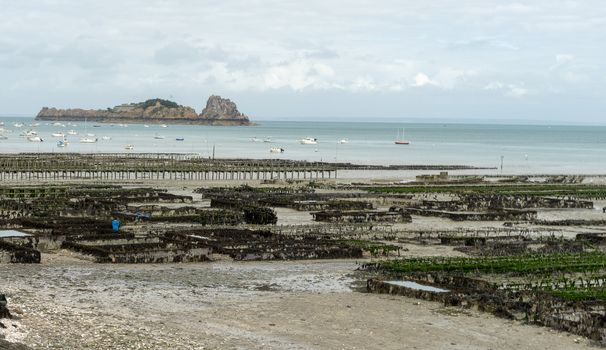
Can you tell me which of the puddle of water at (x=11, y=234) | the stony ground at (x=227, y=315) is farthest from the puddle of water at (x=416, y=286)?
the puddle of water at (x=11, y=234)

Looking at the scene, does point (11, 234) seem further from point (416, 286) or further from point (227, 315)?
point (416, 286)

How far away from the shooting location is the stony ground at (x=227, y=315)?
60.0 feet

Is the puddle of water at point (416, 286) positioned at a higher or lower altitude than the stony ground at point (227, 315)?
higher

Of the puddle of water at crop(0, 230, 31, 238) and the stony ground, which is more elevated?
the puddle of water at crop(0, 230, 31, 238)

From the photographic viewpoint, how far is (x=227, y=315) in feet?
68.4

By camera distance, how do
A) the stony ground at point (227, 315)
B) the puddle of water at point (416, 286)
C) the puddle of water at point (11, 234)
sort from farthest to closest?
the puddle of water at point (11, 234) → the puddle of water at point (416, 286) → the stony ground at point (227, 315)

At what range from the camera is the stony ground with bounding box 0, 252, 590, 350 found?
18297mm

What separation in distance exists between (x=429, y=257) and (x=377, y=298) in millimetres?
7659

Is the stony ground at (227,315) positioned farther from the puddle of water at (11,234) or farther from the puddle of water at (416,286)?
the puddle of water at (11,234)

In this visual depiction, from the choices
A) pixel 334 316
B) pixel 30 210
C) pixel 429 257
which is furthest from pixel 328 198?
pixel 334 316

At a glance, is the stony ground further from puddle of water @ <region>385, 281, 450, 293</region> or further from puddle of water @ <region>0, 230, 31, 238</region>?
puddle of water @ <region>0, 230, 31, 238</region>

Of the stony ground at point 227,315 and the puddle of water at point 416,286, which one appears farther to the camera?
the puddle of water at point 416,286

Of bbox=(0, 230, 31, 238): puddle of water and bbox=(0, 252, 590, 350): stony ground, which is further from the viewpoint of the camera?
bbox=(0, 230, 31, 238): puddle of water

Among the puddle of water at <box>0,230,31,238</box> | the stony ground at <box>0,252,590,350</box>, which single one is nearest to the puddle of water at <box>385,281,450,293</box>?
the stony ground at <box>0,252,590,350</box>
